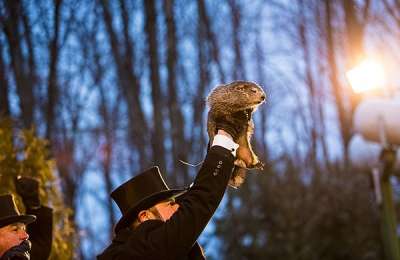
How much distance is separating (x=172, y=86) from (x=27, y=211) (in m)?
10.8

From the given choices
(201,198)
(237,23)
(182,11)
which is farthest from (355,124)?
(237,23)

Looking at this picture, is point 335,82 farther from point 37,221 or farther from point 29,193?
point 37,221

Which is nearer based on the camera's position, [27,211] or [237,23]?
[27,211]

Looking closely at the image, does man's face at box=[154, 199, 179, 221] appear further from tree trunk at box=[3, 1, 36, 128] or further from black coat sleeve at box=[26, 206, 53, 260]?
tree trunk at box=[3, 1, 36, 128]

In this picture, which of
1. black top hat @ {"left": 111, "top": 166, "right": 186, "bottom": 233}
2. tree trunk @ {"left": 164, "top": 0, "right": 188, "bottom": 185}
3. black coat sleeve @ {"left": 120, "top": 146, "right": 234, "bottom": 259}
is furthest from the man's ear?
tree trunk @ {"left": 164, "top": 0, "right": 188, "bottom": 185}

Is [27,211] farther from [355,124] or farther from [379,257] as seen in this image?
[379,257]

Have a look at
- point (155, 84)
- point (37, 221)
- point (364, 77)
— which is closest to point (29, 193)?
point (37, 221)

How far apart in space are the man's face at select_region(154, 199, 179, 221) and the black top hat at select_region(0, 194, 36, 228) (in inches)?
44.1

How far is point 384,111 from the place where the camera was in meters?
9.50

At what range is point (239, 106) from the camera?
366cm

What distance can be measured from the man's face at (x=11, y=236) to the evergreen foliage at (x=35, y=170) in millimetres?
2385

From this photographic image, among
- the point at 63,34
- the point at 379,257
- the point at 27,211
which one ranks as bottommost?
the point at 379,257

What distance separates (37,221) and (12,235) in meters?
1.32

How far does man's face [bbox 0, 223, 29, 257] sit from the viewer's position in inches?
187
